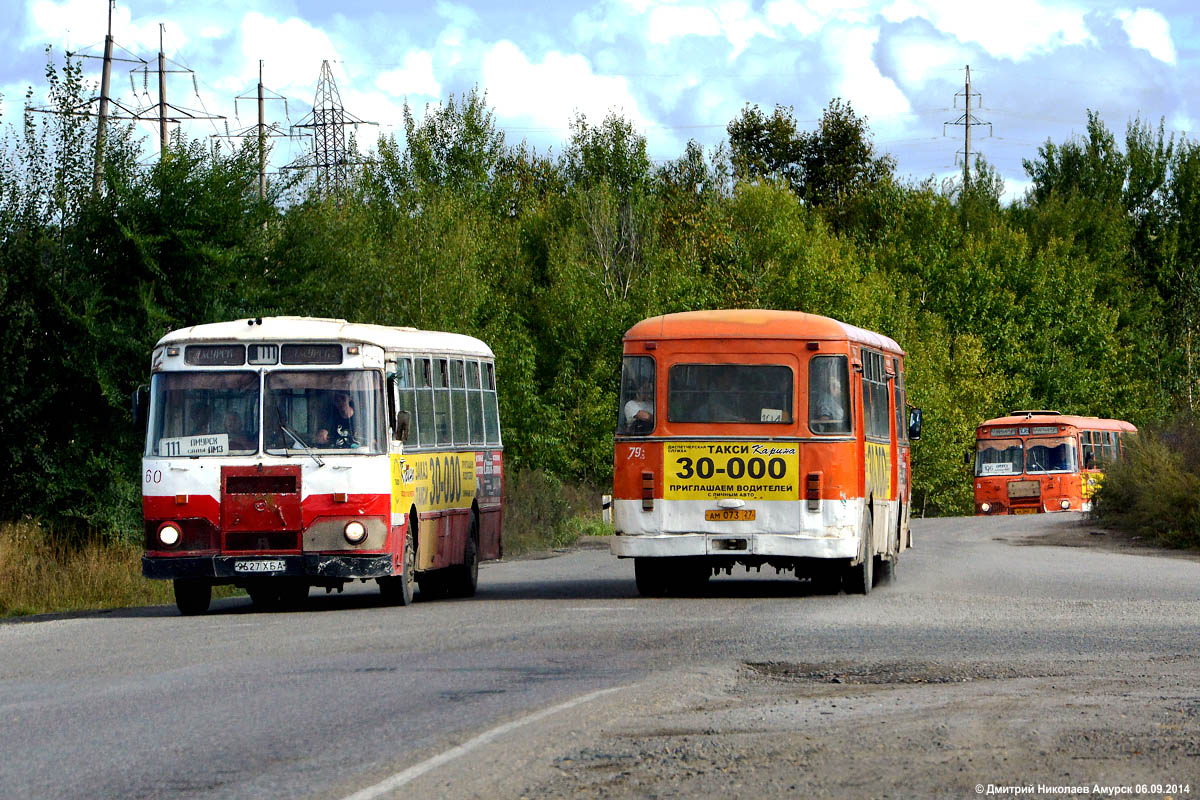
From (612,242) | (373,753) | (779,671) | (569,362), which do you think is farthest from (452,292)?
(373,753)

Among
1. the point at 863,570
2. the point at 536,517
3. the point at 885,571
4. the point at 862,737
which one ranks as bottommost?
the point at 862,737

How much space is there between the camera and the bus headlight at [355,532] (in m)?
18.6

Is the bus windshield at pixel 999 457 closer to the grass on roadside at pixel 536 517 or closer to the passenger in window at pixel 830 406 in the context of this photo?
the grass on roadside at pixel 536 517

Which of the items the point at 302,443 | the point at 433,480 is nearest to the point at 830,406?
the point at 433,480

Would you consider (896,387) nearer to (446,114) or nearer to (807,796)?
(807,796)

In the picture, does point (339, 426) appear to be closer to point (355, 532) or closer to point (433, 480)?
point (355, 532)

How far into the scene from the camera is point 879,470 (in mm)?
21891

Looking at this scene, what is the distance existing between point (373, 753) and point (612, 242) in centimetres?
5310

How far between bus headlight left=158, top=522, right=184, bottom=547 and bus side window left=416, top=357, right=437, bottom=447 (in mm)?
2925

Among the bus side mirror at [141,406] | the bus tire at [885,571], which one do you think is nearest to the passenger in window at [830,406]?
the bus tire at [885,571]

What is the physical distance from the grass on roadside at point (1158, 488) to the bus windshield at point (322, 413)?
1932 cm

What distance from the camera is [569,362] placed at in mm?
52719

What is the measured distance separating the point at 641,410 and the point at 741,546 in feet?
6.12

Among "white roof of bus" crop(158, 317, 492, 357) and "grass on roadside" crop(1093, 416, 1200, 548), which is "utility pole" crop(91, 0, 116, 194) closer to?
"white roof of bus" crop(158, 317, 492, 357)
